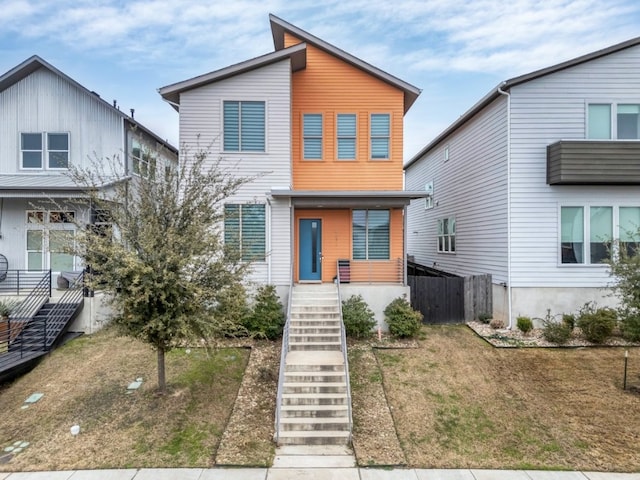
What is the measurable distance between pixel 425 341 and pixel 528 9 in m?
13.4

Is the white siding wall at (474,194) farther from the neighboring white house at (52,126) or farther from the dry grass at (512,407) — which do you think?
the neighboring white house at (52,126)

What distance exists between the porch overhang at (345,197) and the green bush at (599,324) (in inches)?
237

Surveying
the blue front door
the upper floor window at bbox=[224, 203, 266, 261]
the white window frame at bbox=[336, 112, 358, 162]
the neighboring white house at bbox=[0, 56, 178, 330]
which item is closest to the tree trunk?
the upper floor window at bbox=[224, 203, 266, 261]

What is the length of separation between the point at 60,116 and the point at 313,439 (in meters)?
15.9

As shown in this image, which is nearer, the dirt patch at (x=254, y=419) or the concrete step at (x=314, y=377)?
the dirt patch at (x=254, y=419)

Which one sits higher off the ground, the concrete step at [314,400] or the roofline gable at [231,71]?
the roofline gable at [231,71]

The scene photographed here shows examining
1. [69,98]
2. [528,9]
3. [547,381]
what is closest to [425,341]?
[547,381]

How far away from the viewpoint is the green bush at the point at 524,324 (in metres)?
11.4

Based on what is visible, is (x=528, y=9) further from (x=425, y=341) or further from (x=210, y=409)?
(x=210, y=409)

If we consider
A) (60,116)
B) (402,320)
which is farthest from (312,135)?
(60,116)

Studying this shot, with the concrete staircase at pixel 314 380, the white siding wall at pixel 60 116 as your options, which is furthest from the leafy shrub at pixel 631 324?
the white siding wall at pixel 60 116

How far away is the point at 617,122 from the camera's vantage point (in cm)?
1195

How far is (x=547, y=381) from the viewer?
8.77 meters

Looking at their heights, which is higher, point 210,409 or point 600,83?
point 600,83
